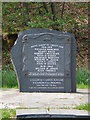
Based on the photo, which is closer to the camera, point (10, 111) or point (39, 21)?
point (10, 111)

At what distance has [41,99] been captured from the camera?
7.05m

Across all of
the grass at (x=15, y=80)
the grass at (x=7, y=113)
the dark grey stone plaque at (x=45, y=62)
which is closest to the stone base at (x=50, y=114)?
the grass at (x=7, y=113)

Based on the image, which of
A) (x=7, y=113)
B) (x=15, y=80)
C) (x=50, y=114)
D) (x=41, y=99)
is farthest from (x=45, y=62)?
(x=50, y=114)

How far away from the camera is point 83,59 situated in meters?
13.7

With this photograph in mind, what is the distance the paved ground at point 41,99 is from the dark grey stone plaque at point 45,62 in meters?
0.31

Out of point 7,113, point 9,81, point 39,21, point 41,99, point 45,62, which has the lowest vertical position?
point 7,113

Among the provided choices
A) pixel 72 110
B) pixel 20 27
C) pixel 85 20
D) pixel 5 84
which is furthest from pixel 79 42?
pixel 72 110

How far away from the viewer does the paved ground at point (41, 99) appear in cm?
644

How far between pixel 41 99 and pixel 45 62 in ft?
3.76

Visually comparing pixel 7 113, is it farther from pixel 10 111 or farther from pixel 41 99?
pixel 41 99

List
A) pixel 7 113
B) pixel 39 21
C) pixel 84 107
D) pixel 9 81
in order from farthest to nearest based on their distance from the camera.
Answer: pixel 39 21
pixel 9 81
pixel 84 107
pixel 7 113

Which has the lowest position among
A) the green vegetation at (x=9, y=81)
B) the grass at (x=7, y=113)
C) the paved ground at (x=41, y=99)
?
the grass at (x=7, y=113)

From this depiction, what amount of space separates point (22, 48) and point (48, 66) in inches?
23.6

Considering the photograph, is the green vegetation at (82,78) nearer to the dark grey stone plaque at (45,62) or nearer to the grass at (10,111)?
the dark grey stone plaque at (45,62)
